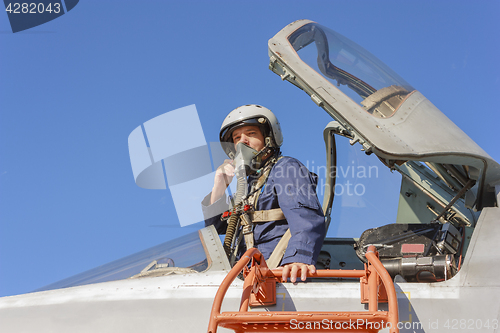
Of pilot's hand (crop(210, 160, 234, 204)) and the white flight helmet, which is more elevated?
the white flight helmet

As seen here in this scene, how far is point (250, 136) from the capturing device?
371cm

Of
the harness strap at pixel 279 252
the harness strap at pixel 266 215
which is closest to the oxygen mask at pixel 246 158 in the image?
the harness strap at pixel 266 215

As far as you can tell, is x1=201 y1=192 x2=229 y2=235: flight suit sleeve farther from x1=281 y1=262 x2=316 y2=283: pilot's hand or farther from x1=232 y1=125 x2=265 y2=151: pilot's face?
x1=281 y1=262 x2=316 y2=283: pilot's hand

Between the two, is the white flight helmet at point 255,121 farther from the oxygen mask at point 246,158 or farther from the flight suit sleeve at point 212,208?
the flight suit sleeve at point 212,208

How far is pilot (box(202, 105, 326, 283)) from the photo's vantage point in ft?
8.39

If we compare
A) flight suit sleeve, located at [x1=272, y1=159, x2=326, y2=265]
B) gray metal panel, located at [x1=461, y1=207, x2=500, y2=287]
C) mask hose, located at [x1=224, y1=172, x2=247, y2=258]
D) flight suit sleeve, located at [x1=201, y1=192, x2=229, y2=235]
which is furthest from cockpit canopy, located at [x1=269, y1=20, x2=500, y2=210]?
flight suit sleeve, located at [x1=201, y1=192, x2=229, y2=235]

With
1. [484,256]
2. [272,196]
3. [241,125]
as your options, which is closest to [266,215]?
[272,196]

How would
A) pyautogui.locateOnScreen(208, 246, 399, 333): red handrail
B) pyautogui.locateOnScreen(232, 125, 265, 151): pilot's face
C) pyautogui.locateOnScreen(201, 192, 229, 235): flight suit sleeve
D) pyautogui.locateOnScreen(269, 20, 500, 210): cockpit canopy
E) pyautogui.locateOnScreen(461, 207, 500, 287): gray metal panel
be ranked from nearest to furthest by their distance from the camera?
1. pyautogui.locateOnScreen(208, 246, 399, 333): red handrail
2. pyautogui.locateOnScreen(461, 207, 500, 287): gray metal panel
3. pyautogui.locateOnScreen(269, 20, 500, 210): cockpit canopy
4. pyautogui.locateOnScreen(201, 192, 229, 235): flight suit sleeve
5. pyautogui.locateOnScreen(232, 125, 265, 151): pilot's face

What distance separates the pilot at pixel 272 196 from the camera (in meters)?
2.56

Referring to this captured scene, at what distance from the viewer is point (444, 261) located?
234cm

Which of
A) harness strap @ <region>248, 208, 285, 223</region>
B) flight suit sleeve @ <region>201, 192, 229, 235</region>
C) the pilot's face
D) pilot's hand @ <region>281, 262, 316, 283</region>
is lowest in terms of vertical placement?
pilot's hand @ <region>281, 262, 316, 283</region>

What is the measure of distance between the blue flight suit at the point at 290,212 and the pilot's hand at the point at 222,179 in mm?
52

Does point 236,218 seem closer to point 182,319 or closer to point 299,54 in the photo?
point 182,319

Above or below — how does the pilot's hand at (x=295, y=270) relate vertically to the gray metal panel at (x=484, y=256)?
above
